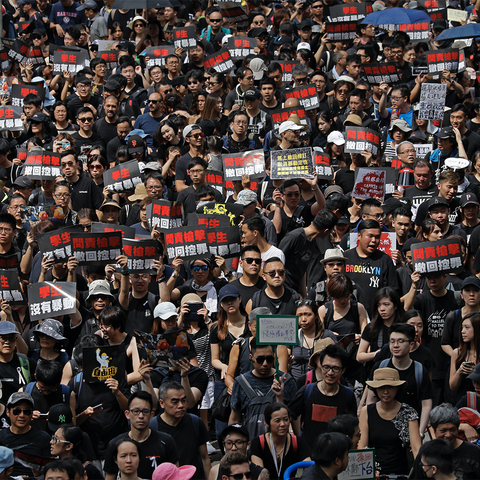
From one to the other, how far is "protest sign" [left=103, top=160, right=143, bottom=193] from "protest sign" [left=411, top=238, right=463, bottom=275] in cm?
437

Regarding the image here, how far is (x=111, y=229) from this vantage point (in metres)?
10.3

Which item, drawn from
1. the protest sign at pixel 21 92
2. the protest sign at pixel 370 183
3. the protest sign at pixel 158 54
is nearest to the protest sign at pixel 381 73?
the protest sign at pixel 158 54

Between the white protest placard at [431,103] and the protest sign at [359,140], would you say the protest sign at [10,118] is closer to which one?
the protest sign at [359,140]

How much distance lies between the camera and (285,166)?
36.6 ft

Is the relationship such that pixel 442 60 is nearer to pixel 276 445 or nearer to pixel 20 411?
pixel 276 445

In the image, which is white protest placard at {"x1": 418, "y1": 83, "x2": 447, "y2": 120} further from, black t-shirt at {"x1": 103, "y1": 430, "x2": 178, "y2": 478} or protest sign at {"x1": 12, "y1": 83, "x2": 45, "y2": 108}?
black t-shirt at {"x1": 103, "y1": 430, "x2": 178, "y2": 478}

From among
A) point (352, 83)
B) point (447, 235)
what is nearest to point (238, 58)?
point (352, 83)

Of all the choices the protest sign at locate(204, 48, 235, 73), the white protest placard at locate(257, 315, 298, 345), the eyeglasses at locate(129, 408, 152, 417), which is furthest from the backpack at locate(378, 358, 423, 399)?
the protest sign at locate(204, 48, 235, 73)

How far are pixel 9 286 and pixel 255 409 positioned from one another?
3.26m

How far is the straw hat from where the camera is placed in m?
7.32

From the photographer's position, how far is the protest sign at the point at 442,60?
14961 millimetres

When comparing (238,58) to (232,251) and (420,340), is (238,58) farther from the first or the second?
(420,340)

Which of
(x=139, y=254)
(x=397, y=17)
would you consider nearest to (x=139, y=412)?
(x=139, y=254)

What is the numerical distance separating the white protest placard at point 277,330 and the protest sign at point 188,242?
233 cm
